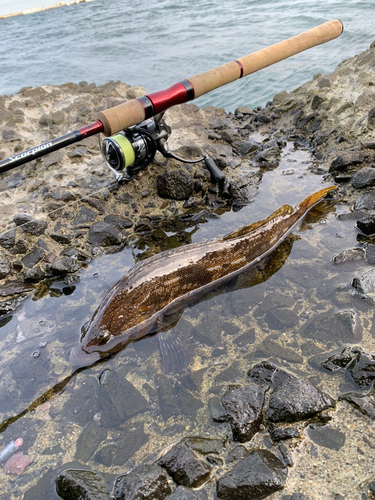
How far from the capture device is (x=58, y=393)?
3.23 metres

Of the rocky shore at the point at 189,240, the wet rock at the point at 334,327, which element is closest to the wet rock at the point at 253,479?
the rocky shore at the point at 189,240

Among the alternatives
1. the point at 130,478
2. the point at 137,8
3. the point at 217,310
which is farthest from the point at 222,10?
the point at 130,478

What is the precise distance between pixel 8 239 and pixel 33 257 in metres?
0.47

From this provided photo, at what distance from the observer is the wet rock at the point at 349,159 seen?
18.5 feet

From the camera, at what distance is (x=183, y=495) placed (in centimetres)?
242

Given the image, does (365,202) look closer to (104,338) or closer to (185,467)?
(104,338)

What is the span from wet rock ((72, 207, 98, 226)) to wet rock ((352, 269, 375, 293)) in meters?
3.74

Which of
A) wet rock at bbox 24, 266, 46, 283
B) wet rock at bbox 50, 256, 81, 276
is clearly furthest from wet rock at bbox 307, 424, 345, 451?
wet rock at bbox 24, 266, 46, 283

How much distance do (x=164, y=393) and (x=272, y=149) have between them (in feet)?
17.6

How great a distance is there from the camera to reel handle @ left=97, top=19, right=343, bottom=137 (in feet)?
14.2

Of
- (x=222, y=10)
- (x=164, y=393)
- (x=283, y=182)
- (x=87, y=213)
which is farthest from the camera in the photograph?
(x=222, y=10)

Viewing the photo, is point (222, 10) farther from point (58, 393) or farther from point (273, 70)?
point (58, 393)

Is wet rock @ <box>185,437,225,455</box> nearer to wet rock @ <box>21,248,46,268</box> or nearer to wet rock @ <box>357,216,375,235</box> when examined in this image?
wet rock @ <box>21,248,46,268</box>

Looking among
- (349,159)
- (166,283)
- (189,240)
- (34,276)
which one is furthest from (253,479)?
(349,159)
